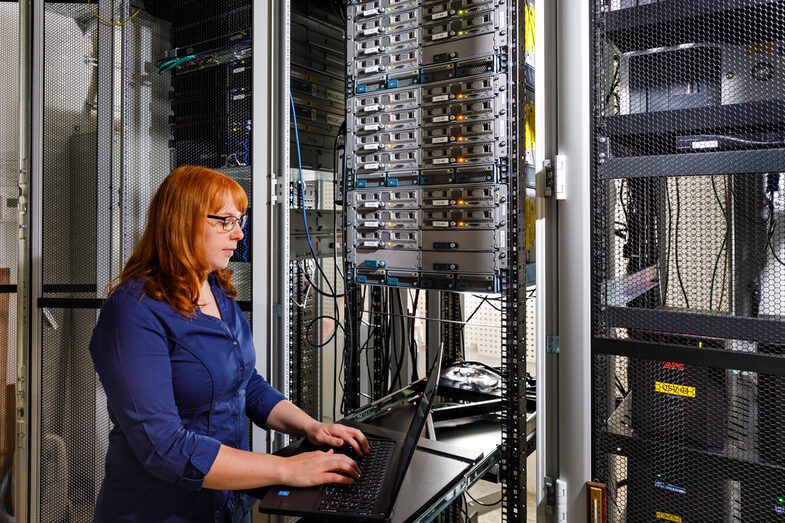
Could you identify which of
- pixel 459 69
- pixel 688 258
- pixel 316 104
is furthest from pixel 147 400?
pixel 316 104

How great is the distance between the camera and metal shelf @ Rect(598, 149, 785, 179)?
1.13m

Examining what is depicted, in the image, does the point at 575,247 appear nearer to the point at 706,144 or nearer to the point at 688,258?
the point at 688,258

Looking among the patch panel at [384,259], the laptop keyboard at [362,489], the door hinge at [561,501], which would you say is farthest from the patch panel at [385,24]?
the door hinge at [561,501]

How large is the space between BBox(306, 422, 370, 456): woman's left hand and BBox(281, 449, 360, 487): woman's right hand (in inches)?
4.8

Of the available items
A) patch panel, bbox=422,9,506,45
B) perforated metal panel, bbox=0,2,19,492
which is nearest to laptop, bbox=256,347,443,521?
patch panel, bbox=422,9,506,45

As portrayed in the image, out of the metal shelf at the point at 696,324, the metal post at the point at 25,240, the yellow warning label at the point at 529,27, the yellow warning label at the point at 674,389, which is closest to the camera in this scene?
the metal shelf at the point at 696,324

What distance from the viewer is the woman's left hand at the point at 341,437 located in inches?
45.4

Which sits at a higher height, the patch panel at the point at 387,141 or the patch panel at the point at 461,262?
the patch panel at the point at 387,141

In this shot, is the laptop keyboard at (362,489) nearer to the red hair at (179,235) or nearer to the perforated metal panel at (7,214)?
the red hair at (179,235)

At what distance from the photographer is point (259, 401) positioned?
1.33 metres

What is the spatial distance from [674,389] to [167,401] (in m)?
1.17

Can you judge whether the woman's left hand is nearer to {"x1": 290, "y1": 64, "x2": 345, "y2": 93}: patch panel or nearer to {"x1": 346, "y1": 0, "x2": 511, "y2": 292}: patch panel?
{"x1": 346, "y1": 0, "x2": 511, "y2": 292}: patch panel

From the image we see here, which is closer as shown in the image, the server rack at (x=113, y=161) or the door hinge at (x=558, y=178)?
the door hinge at (x=558, y=178)

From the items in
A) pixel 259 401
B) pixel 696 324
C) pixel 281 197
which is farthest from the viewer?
pixel 281 197
